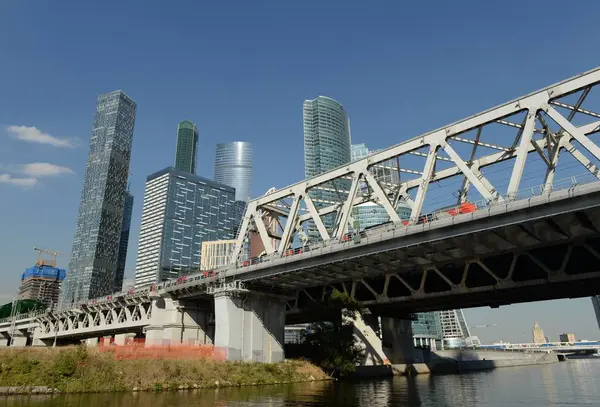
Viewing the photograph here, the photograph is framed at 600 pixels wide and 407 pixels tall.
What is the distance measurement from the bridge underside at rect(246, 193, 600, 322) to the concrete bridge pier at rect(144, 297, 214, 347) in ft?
54.1

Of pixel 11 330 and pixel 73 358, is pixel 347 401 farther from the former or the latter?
pixel 11 330

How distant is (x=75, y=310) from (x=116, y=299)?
21.6m

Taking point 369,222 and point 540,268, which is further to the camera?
point 369,222

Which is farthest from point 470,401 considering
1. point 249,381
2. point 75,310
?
point 75,310

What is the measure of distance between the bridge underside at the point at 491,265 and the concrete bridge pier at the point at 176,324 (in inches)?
649

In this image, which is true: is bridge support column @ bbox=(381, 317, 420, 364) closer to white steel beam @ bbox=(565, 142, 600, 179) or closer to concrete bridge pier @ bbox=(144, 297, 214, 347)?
concrete bridge pier @ bbox=(144, 297, 214, 347)

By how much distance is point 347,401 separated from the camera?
30.3 m

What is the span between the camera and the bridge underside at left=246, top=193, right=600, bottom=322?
105 ft

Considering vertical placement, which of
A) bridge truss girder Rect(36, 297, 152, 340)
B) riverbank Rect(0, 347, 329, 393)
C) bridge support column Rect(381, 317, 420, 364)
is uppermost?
bridge truss girder Rect(36, 297, 152, 340)

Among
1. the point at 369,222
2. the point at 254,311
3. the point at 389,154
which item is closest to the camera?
the point at 389,154

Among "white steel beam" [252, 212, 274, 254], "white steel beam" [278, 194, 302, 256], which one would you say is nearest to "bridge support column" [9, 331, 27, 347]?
"white steel beam" [252, 212, 274, 254]

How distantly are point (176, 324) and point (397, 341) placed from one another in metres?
39.2

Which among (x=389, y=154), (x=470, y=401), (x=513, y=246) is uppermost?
(x=389, y=154)

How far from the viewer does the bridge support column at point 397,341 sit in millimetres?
75500
